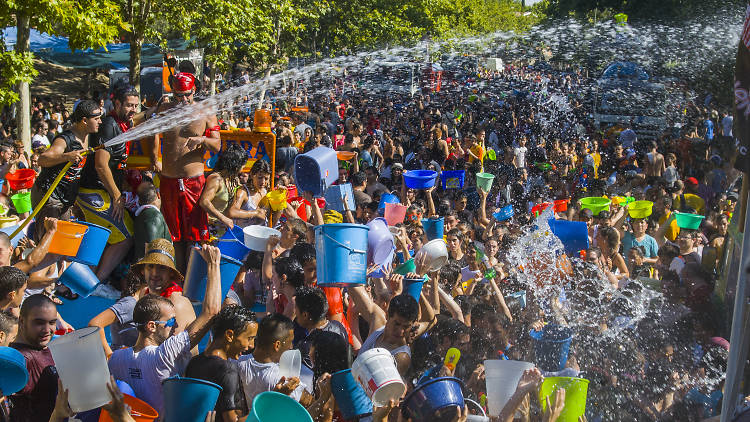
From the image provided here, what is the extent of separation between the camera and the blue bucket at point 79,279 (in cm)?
489

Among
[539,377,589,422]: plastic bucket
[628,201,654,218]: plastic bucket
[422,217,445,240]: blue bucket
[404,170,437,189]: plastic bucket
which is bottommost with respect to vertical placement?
[628,201,654,218]: plastic bucket

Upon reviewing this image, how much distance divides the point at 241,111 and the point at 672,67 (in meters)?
13.8

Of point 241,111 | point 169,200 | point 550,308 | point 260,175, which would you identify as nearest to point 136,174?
point 169,200

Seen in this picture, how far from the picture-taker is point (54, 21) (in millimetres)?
11727

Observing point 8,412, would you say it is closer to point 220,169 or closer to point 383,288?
point 383,288

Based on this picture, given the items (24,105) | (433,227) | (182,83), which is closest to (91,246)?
(182,83)

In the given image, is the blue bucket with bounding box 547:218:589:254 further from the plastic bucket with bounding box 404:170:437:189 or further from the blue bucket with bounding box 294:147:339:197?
the plastic bucket with bounding box 404:170:437:189

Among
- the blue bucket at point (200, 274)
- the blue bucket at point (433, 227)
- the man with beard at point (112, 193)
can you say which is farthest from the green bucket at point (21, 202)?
the blue bucket at point (200, 274)

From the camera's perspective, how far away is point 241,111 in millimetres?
19953

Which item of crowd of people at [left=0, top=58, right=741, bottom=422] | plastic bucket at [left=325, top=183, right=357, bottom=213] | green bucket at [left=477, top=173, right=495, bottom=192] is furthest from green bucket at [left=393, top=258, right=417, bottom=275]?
green bucket at [left=477, top=173, right=495, bottom=192]

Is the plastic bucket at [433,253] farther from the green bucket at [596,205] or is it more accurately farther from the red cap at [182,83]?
the green bucket at [596,205]

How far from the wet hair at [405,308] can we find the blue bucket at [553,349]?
2.86ft

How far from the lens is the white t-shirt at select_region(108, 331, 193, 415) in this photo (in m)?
3.43

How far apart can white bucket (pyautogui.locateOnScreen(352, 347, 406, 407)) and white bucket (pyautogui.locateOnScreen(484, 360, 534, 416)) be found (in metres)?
0.48
